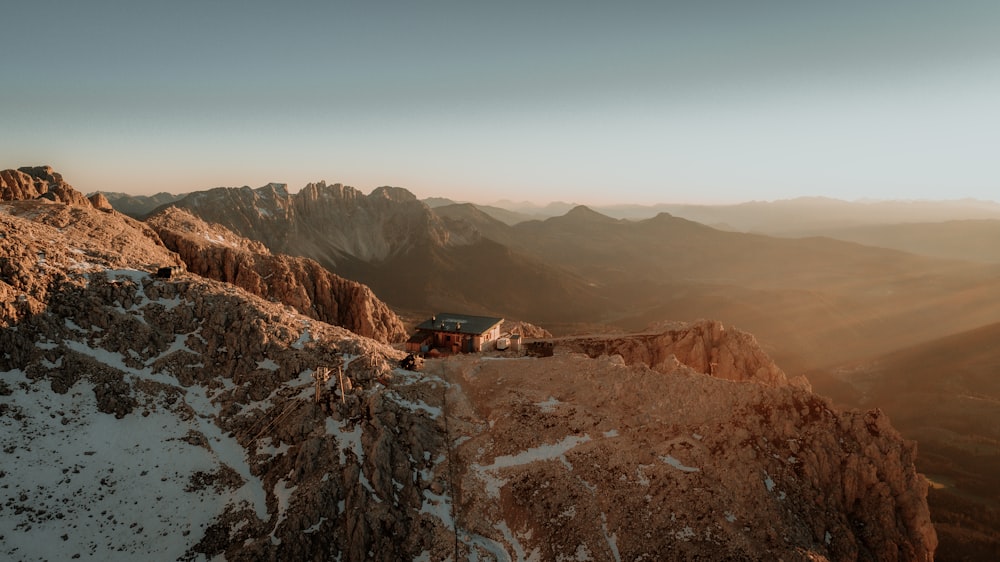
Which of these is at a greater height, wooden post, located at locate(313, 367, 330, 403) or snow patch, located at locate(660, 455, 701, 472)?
wooden post, located at locate(313, 367, 330, 403)

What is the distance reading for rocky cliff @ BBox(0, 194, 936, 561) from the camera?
29172mm

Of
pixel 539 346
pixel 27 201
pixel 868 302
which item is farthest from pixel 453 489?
pixel 868 302

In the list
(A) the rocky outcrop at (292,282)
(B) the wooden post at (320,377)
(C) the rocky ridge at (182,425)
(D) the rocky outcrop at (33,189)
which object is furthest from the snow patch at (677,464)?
(D) the rocky outcrop at (33,189)

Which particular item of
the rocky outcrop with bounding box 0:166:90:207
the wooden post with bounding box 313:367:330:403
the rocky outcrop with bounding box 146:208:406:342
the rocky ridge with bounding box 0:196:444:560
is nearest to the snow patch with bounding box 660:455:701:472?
the rocky ridge with bounding box 0:196:444:560

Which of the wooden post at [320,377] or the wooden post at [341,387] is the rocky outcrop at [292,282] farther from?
the wooden post at [341,387]

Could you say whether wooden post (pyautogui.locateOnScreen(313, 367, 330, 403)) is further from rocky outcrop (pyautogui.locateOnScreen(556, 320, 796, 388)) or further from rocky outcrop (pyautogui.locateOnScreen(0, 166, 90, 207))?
rocky outcrop (pyautogui.locateOnScreen(0, 166, 90, 207))

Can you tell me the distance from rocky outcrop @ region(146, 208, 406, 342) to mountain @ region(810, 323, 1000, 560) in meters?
80.8

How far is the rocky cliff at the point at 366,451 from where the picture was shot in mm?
29172

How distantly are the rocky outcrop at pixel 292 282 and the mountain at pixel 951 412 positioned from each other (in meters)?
80.8

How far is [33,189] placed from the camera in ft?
210

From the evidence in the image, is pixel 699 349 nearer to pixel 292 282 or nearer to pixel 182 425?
pixel 182 425

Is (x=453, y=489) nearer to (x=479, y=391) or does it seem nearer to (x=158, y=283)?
(x=479, y=391)

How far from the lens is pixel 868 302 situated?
655ft

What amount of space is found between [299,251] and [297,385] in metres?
164
